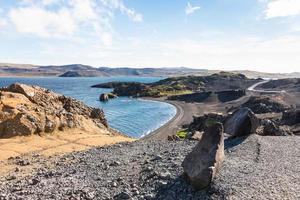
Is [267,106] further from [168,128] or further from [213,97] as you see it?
[213,97]

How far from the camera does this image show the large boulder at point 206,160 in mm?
20906

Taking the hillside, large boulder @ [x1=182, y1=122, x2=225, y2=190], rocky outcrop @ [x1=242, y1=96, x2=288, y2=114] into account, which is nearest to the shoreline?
rocky outcrop @ [x1=242, y1=96, x2=288, y2=114]

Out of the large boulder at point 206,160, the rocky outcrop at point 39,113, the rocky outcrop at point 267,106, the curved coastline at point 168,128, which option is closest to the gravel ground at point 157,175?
the large boulder at point 206,160

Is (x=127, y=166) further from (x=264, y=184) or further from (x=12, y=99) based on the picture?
(x=12, y=99)

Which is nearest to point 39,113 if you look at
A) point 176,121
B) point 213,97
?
point 176,121

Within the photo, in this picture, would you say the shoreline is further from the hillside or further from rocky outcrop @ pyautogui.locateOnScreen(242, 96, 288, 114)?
the hillside

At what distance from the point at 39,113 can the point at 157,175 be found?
22.1m

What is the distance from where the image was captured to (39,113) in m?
42.4

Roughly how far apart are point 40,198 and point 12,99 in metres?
24.2

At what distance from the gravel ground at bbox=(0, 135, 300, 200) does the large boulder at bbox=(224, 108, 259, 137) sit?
3.83 ft

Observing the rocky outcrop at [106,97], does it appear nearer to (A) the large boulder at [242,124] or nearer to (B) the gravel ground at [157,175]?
(A) the large boulder at [242,124]

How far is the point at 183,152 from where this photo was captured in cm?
2858

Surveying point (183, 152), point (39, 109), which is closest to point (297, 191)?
point (183, 152)

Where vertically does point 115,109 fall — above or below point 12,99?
below
